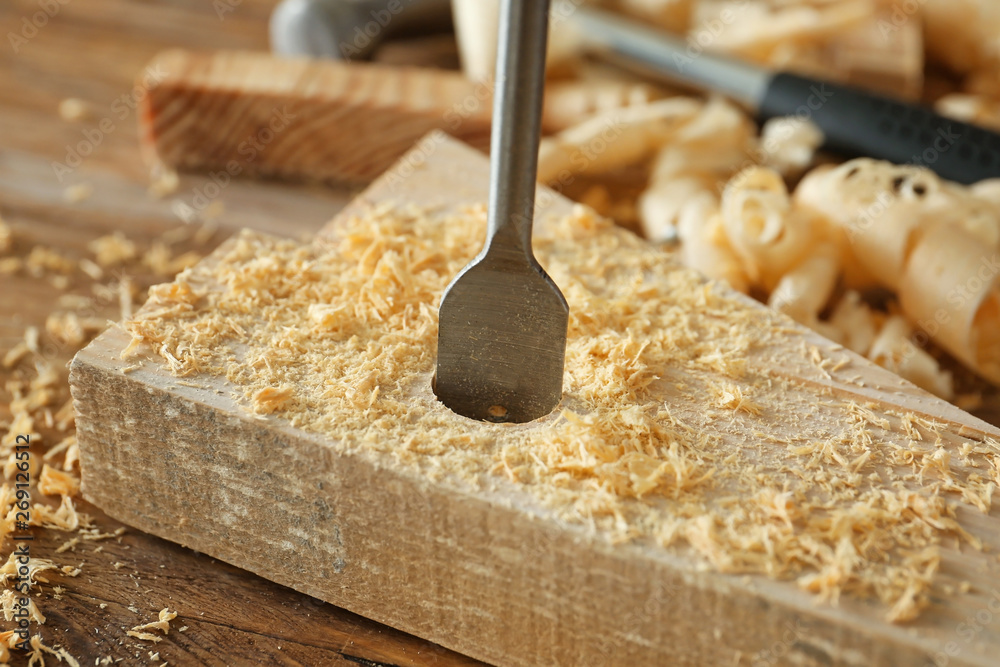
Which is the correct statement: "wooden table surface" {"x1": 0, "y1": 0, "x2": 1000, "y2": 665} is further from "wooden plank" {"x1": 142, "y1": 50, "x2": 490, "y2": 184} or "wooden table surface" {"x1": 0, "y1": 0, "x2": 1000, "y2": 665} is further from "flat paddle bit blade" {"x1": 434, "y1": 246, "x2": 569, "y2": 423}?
"flat paddle bit blade" {"x1": 434, "y1": 246, "x2": 569, "y2": 423}

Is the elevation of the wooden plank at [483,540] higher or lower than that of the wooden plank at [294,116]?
lower

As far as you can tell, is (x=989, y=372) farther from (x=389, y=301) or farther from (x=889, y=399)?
(x=389, y=301)

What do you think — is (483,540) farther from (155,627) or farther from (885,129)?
(885,129)

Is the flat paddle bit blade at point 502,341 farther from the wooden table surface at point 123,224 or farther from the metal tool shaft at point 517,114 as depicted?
the wooden table surface at point 123,224

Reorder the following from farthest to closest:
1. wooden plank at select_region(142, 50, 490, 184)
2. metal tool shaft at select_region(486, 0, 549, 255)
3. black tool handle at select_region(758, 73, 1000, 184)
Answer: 1. wooden plank at select_region(142, 50, 490, 184)
2. black tool handle at select_region(758, 73, 1000, 184)
3. metal tool shaft at select_region(486, 0, 549, 255)

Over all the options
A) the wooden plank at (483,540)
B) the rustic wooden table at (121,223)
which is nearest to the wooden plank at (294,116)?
the rustic wooden table at (121,223)

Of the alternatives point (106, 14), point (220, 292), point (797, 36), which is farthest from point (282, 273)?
point (106, 14)

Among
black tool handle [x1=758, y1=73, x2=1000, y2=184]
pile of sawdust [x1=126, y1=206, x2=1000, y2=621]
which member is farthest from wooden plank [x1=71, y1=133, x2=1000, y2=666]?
black tool handle [x1=758, y1=73, x2=1000, y2=184]
